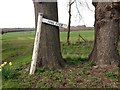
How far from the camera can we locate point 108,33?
26.2 feet

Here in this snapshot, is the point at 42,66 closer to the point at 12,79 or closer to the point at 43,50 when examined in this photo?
the point at 43,50

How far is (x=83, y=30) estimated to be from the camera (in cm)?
4378

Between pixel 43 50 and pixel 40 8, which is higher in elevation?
pixel 40 8

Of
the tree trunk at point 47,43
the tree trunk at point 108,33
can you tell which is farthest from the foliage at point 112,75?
the tree trunk at point 47,43

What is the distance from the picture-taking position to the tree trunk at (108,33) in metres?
7.95

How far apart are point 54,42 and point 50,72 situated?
910 mm

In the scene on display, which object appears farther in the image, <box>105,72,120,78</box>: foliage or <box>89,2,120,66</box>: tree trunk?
<box>89,2,120,66</box>: tree trunk

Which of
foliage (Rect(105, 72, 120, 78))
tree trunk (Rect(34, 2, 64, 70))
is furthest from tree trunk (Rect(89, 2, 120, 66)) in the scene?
tree trunk (Rect(34, 2, 64, 70))

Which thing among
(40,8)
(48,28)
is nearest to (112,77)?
(48,28)

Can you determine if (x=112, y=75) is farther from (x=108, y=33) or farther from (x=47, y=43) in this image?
(x=47, y=43)

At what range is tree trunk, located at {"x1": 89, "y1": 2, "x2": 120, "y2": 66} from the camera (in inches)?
313

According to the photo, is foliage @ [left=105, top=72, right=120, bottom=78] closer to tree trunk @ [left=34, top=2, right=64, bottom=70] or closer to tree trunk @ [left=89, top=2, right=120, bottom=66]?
tree trunk @ [left=89, top=2, right=120, bottom=66]

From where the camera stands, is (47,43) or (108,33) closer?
(47,43)

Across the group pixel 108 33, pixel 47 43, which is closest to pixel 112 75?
pixel 108 33
